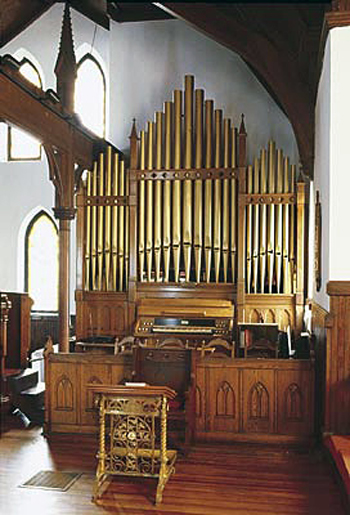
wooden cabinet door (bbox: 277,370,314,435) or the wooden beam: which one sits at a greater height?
the wooden beam

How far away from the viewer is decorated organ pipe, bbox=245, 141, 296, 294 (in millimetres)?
9422

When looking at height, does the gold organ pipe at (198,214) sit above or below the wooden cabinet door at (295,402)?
above

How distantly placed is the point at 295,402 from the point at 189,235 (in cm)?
392

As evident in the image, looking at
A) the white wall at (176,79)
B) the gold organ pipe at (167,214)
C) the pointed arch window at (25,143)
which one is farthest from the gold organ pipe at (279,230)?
the pointed arch window at (25,143)

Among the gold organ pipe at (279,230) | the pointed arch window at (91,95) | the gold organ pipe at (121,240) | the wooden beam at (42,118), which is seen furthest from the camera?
the pointed arch window at (91,95)

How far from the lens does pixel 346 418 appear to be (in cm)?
564

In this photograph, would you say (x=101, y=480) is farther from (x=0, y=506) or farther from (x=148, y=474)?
(x=0, y=506)

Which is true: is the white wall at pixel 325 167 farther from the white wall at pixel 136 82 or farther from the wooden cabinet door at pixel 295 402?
the white wall at pixel 136 82

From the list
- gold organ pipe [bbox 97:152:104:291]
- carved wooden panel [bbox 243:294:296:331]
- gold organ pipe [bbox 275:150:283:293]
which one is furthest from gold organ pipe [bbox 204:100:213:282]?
gold organ pipe [bbox 97:152:104:291]

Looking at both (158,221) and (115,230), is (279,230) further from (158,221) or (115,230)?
(115,230)

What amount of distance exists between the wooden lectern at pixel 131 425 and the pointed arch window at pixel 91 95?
7502mm

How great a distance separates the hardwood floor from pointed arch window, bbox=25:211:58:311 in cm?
580

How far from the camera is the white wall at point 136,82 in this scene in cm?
1096

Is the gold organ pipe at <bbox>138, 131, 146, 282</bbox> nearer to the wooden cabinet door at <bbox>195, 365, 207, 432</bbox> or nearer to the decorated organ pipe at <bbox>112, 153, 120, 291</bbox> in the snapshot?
the decorated organ pipe at <bbox>112, 153, 120, 291</bbox>
